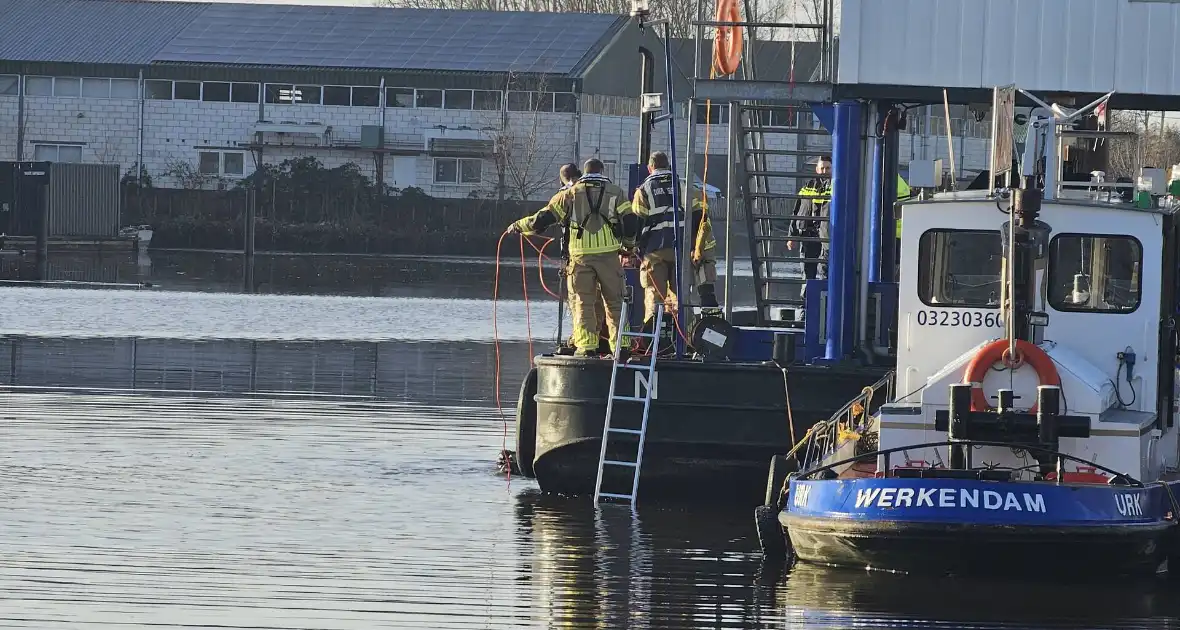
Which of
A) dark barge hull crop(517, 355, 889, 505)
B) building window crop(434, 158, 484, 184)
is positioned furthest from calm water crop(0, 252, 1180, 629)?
building window crop(434, 158, 484, 184)

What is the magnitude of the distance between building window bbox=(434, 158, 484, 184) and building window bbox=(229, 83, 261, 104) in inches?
245

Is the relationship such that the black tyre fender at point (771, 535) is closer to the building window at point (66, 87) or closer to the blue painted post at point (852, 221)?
the blue painted post at point (852, 221)

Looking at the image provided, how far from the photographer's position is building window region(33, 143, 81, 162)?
229 ft

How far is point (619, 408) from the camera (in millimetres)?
13867

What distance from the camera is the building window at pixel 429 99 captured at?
224ft

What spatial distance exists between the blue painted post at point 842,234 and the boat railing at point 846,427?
47.8 inches

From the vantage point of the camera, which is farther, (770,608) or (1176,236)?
(1176,236)

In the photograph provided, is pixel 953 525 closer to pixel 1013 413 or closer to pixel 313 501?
pixel 1013 413

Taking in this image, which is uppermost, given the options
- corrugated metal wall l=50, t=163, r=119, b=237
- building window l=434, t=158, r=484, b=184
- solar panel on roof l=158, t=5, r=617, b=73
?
solar panel on roof l=158, t=5, r=617, b=73

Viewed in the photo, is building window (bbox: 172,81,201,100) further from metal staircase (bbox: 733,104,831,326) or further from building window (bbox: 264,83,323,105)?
metal staircase (bbox: 733,104,831,326)

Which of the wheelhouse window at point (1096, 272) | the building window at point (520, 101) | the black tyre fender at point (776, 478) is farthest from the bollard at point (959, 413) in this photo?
the building window at point (520, 101)

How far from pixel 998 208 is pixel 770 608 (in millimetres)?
2777

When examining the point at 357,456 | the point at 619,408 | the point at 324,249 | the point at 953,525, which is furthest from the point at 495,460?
the point at 324,249

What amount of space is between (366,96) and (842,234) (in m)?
54.9
